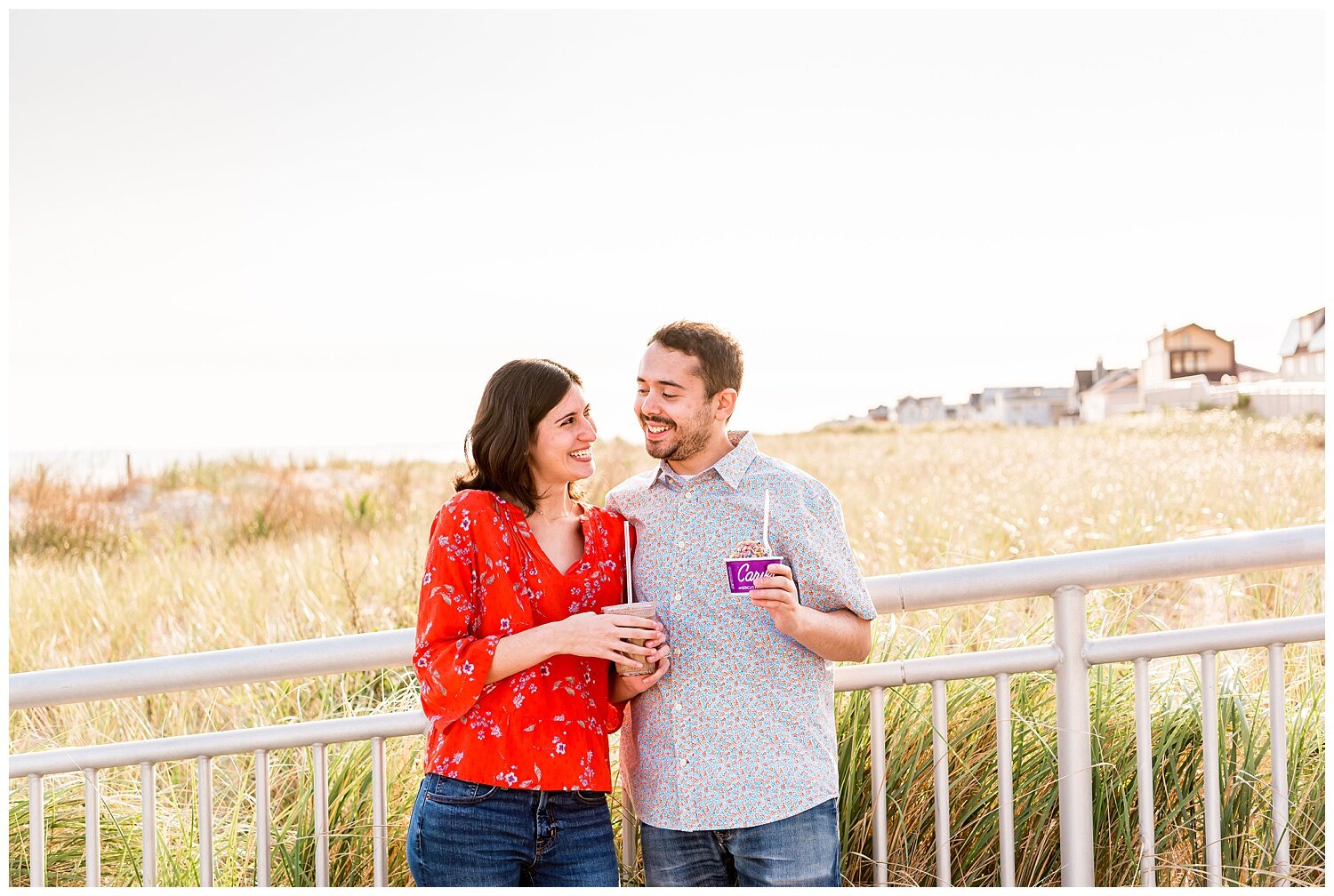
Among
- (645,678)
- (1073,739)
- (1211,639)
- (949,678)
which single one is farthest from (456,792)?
(1211,639)

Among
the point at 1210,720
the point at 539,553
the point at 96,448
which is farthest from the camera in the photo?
the point at 96,448

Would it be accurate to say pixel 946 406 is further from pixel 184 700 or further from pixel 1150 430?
pixel 184 700

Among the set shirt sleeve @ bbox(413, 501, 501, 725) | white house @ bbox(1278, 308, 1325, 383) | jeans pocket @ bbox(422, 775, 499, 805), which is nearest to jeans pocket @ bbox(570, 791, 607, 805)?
jeans pocket @ bbox(422, 775, 499, 805)

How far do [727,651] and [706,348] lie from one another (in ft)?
2.01

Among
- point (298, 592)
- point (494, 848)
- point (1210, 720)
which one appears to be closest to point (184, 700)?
point (298, 592)

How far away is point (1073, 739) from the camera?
2477 millimetres

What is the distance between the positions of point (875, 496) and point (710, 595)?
264 inches

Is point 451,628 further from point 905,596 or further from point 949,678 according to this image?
point 949,678

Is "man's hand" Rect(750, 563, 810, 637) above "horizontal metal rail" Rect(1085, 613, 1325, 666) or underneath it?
above

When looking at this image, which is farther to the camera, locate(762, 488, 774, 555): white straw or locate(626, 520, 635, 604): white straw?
locate(626, 520, 635, 604): white straw

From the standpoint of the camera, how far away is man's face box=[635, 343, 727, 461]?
7.49 ft

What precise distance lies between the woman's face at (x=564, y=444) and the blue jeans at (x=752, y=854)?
2.43 feet

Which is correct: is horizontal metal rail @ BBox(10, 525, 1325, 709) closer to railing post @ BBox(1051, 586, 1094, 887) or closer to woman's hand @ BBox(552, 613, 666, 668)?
railing post @ BBox(1051, 586, 1094, 887)

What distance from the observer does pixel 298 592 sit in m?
5.75
